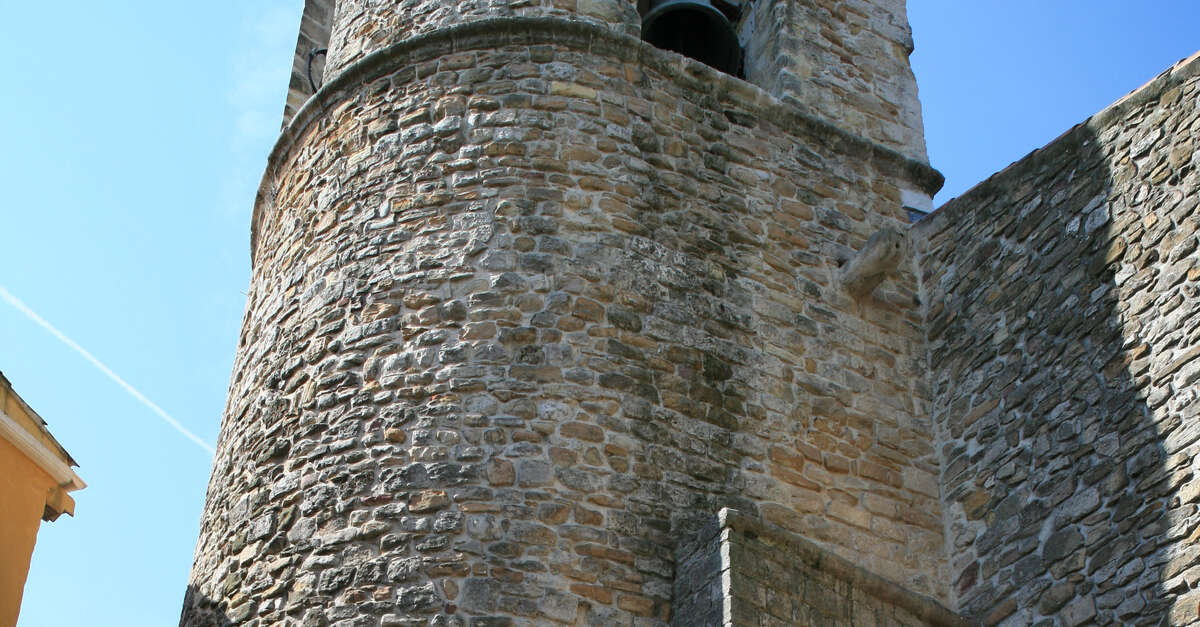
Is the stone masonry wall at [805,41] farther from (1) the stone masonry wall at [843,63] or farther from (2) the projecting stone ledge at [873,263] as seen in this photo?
(2) the projecting stone ledge at [873,263]

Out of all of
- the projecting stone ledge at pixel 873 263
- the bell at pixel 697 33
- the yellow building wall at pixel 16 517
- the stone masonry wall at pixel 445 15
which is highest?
the bell at pixel 697 33

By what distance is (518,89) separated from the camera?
7180mm

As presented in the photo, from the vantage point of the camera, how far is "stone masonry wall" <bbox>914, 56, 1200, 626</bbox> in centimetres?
578

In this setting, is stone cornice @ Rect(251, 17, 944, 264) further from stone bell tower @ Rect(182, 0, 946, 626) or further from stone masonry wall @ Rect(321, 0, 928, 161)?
stone masonry wall @ Rect(321, 0, 928, 161)

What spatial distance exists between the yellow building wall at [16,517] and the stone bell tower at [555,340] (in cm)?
69

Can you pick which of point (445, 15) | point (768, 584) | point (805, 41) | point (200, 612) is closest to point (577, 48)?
point (445, 15)

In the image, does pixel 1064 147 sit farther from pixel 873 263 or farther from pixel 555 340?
pixel 555 340

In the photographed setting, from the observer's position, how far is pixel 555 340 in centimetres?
632

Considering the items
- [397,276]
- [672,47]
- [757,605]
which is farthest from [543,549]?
[672,47]

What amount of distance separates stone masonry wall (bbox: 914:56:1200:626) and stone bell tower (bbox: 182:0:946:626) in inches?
11.1

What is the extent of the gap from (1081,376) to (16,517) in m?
4.46

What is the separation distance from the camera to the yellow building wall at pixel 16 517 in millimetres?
6184

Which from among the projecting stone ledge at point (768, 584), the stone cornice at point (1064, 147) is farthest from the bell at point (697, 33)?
the projecting stone ledge at point (768, 584)

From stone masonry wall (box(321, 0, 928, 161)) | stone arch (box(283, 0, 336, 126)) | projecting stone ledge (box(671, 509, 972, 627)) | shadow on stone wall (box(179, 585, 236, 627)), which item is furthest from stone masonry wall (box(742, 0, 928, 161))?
shadow on stone wall (box(179, 585, 236, 627))
